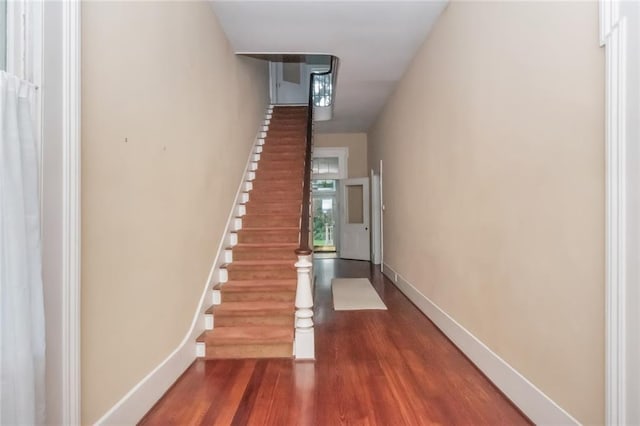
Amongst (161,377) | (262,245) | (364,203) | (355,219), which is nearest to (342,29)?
(262,245)

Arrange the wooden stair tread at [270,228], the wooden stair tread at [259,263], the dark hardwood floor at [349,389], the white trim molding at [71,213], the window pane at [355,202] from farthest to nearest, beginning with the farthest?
the window pane at [355,202], the wooden stair tread at [270,228], the wooden stair tread at [259,263], the dark hardwood floor at [349,389], the white trim molding at [71,213]

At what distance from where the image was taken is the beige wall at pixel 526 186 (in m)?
1.44

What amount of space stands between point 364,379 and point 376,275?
386 centimetres

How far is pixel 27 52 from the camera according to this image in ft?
4.10

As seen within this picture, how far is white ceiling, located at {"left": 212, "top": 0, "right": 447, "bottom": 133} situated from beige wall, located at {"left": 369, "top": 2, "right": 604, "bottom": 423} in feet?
1.25

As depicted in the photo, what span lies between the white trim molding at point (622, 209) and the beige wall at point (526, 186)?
71mm

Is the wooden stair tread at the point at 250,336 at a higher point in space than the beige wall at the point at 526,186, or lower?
lower

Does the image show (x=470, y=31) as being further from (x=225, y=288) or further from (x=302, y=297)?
(x=225, y=288)

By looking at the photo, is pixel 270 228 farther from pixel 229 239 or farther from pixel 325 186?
pixel 325 186

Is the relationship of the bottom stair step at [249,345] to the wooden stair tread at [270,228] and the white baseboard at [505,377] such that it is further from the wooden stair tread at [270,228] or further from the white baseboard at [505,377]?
the wooden stair tread at [270,228]

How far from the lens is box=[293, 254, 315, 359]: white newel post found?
8.70 ft

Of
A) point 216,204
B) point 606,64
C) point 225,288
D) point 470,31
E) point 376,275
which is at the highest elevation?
point 470,31

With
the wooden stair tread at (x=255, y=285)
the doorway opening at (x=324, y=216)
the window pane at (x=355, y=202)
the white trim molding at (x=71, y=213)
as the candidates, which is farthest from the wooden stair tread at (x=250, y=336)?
the doorway opening at (x=324, y=216)

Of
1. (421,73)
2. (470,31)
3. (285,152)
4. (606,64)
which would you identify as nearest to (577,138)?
(606,64)
